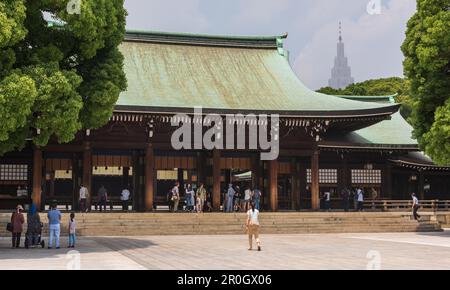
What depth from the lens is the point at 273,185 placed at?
32125mm

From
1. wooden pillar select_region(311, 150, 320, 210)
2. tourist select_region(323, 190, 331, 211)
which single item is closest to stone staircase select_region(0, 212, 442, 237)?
wooden pillar select_region(311, 150, 320, 210)

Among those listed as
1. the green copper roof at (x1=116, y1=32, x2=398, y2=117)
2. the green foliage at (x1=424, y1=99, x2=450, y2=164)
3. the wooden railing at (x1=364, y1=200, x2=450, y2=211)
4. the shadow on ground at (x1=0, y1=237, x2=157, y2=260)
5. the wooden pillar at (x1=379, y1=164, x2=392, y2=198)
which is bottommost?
the shadow on ground at (x1=0, y1=237, x2=157, y2=260)

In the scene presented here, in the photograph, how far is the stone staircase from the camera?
26547 mm

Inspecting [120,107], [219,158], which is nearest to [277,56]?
[219,158]

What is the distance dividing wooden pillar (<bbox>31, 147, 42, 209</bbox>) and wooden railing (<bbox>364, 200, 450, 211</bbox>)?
1872 centimetres

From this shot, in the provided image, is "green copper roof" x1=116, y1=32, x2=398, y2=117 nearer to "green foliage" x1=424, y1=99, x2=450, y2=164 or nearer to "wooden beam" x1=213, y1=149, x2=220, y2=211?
"wooden beam" x1=213, y1=149, x2=220, y2=211

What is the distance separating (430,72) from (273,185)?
33.5ft

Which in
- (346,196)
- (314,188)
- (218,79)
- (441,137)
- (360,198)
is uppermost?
(218,79)

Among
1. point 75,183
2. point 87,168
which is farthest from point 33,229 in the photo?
point 75,183

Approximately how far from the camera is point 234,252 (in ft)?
59.5

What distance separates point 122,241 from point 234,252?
607 centimetres

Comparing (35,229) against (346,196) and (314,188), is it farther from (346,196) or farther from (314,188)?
(346,196)

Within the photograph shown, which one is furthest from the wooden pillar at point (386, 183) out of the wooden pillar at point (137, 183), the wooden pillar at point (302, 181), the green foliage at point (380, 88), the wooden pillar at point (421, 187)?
the green foliage at point (380, 88)
